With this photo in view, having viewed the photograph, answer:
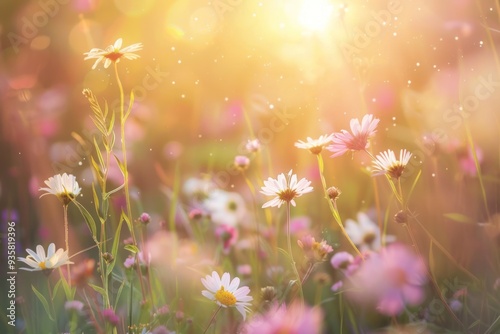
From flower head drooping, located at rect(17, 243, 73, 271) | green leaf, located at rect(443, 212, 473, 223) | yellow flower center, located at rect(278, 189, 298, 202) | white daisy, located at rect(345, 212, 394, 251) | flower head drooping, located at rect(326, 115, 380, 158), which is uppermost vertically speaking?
flower head drooping, located at rect(326, 115, 380, 158)

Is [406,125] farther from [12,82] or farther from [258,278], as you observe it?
[12,82]

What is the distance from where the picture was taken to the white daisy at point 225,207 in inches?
33.4

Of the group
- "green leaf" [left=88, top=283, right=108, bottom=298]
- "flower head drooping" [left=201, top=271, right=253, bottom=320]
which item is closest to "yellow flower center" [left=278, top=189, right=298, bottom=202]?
"flower head drooping" [left=201, top=271, right=253, bottom=320]

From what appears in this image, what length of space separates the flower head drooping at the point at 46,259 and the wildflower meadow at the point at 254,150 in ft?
0.11

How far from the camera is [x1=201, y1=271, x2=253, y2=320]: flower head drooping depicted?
68cm

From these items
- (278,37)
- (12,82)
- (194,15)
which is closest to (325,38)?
(278,37)

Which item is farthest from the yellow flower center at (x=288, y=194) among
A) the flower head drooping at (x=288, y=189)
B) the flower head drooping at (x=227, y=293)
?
the flower head drooping at (x=227, y=293)

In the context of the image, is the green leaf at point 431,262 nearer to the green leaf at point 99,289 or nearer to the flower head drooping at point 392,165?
the flower head drooping at point 392,165

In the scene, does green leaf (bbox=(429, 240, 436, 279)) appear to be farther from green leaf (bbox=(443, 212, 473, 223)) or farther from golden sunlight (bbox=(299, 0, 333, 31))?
golden sunlight (bbox=(299, 0, 333, 31))

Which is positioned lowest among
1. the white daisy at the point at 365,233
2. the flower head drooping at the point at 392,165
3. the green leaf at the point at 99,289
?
the green leaf at the point at 99,289

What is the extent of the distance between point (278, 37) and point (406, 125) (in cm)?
21

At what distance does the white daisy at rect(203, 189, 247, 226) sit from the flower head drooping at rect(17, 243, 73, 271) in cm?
22

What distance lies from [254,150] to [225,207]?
0.32 feet

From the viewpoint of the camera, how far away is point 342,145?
69 centimetres
